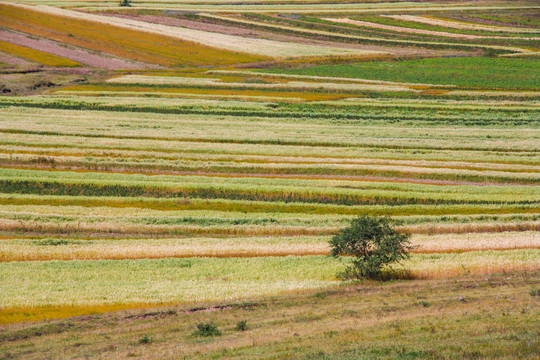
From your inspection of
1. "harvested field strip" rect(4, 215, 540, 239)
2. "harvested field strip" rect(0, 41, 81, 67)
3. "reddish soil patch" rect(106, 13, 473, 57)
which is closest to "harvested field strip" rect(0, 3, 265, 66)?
"harvested field strip" rect(0, 41, 81, 67)

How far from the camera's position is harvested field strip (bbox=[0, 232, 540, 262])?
3334 cm

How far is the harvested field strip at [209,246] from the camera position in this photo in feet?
109

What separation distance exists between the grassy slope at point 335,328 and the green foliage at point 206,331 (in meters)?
0.27

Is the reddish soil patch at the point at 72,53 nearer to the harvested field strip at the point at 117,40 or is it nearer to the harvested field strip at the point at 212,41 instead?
the harvested field strip at the point at 117,40

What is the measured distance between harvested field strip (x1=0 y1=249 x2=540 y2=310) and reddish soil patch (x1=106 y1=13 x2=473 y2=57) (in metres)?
104

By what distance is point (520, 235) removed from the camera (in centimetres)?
3556

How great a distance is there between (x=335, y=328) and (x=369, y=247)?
10.7 metres

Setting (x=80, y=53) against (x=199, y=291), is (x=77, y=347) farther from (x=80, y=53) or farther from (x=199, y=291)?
(x=80, y=53)

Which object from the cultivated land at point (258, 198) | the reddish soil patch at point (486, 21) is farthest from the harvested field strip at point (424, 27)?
the cultivated land at point (258, 198)

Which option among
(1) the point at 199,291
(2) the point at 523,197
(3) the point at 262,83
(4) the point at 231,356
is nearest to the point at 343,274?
(1) the point at 199,291

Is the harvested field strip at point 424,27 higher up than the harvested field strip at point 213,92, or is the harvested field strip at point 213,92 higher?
the harvested field strip at point 424,27

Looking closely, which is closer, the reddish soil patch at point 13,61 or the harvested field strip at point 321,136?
the harvested field strip at point 321,136

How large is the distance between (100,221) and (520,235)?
977 inches

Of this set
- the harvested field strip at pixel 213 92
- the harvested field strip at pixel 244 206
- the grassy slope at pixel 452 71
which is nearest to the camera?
the harvested field strip at pixel 244 206
